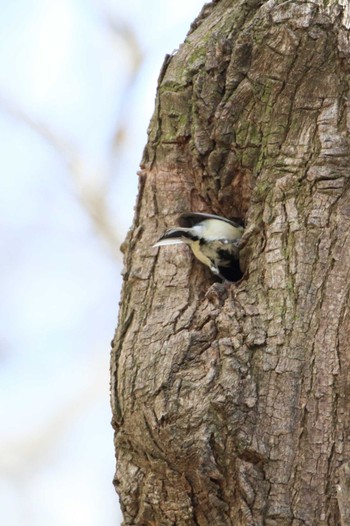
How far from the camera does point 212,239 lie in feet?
9.82

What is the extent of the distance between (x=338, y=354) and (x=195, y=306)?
1.59ft

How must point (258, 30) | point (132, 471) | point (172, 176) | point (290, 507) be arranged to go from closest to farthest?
point (290, 507)
point (132, 471)
point (258, 30)
point (172, 176)

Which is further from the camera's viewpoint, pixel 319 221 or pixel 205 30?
pixel 205 30

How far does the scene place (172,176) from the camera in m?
3.15

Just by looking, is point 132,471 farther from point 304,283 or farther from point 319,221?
point 319,221

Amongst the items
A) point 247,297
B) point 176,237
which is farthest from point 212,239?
point 247,297

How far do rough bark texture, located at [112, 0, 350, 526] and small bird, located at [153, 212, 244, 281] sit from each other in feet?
0.16

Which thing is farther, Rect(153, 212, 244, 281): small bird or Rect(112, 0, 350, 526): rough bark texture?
Rect(153, 212, 244, 281): small bird

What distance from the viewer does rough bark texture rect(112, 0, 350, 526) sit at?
248 centimetres

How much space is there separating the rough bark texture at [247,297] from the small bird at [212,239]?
1.9 inches

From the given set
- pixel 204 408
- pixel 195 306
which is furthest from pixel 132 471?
pixel 195 306

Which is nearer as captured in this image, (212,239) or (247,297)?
(247,297)

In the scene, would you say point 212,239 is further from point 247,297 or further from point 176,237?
point 247,297

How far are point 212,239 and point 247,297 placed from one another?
13.2 inches
